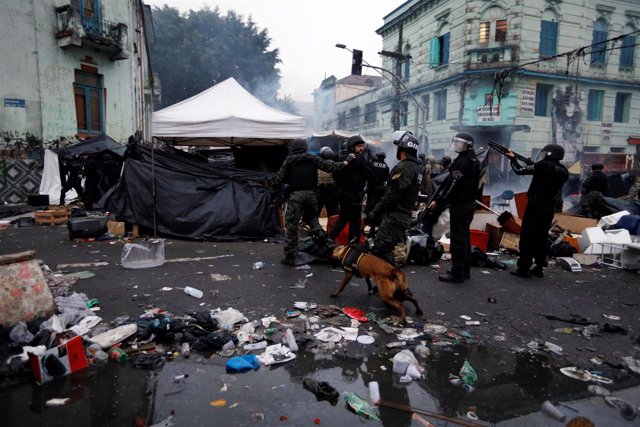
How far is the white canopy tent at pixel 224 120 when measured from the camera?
7.66 metres

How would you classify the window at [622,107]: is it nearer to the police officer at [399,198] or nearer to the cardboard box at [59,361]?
the police officer at [399,198]

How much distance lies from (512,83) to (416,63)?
23.2ft

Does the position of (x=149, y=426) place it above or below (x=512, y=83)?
below

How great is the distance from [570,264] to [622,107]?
23.7m

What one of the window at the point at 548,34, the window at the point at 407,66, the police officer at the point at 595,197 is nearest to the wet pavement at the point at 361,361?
the police officer at the point at 595,197

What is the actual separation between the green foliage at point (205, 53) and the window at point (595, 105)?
25802 mm

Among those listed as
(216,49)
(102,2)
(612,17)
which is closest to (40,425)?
(102,2)

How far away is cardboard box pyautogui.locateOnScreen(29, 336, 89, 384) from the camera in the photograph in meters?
2.87

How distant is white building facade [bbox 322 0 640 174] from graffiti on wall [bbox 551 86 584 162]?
56mm

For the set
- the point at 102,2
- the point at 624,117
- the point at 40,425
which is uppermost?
the point at 102,2

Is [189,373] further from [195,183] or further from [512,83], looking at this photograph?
[512,83]

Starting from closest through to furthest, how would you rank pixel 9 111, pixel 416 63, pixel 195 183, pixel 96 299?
pixel 96 299, pixel 195 183, pixel 9 111, pixel 416 63

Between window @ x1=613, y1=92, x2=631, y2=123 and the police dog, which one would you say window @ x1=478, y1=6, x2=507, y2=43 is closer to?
window @ x1=613, y1=92, x2=631, y2=123

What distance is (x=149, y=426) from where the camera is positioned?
2443 mm
